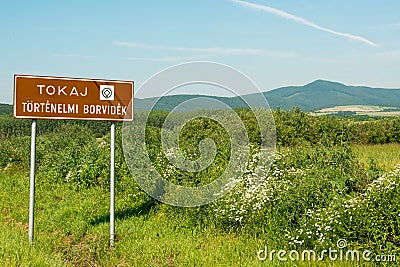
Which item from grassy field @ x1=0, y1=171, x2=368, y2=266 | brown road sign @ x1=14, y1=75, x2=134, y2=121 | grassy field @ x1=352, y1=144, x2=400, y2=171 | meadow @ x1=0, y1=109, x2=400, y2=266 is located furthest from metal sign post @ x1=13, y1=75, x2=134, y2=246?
grassy field @ x1=352, y1=144, x2=400, y2=171

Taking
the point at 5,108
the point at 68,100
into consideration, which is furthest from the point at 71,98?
the point at 5,108

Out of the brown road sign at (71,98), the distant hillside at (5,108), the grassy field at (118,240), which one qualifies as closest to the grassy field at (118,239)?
the grassy field at (118,240)

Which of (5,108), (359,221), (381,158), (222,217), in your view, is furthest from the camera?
(5,108)

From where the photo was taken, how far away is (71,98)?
770cm

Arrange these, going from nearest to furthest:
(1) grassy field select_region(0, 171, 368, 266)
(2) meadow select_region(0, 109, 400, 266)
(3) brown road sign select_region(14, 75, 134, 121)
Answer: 1. (2) meadow select_region(0, 109, 400, 266)
2. (1) grassy field select_region(0, 171, 368, 266)
3. (3) brown road sign select_region(14, 75, 134, 121)

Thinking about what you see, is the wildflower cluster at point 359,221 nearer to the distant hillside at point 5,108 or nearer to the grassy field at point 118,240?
the grassy field at point 118,240

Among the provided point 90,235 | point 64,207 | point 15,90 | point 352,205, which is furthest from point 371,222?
point 64,207

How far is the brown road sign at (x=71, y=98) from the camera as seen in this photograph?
7.47 meters

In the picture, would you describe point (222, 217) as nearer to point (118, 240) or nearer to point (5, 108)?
point (118, 240)

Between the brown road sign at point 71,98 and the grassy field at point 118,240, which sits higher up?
the brown road sign at point 71,98

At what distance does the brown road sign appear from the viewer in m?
7.47

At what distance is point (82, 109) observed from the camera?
25.5 feet

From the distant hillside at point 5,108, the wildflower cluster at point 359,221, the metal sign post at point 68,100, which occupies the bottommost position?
the wildflower cluster at point 359,221

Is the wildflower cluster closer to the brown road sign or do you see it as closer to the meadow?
the meadow
